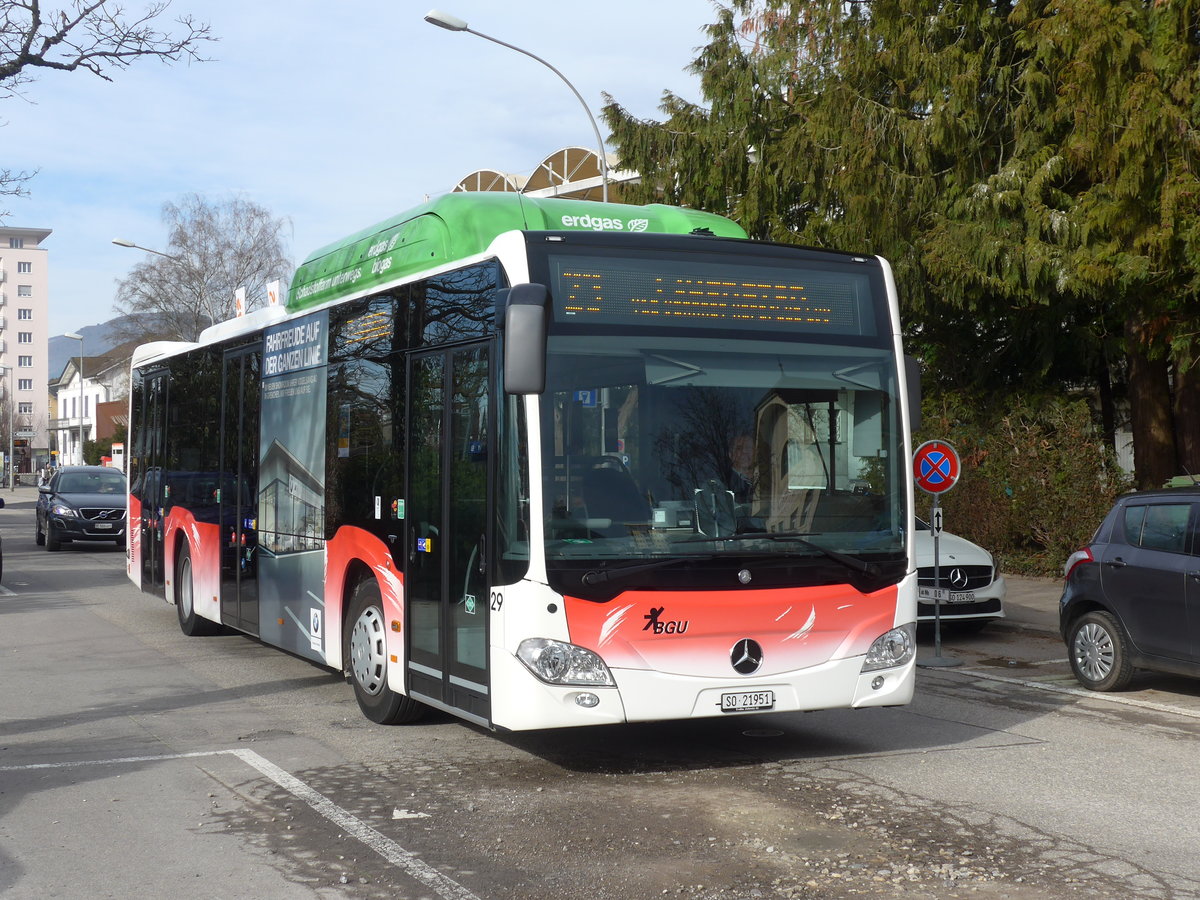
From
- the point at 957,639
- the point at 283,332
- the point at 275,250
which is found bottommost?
the point at 957,639

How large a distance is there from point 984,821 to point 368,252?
607 centimetres

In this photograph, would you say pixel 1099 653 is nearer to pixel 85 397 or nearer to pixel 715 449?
pixel 715 449

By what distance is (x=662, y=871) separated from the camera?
18.9 feet

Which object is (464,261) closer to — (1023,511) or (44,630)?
(44,630)

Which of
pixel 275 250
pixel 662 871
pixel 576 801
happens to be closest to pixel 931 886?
pixel 662 871

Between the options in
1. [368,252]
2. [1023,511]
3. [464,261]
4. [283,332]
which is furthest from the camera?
[1023,511]

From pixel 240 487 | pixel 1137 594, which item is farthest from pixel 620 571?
pixel 240 487

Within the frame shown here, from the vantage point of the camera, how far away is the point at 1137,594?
10.3 meters

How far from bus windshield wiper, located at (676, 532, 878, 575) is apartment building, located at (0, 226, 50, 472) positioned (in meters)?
147

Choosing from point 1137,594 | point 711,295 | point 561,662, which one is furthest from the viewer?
point 1137,594

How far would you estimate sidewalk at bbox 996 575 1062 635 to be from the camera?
15484 mm

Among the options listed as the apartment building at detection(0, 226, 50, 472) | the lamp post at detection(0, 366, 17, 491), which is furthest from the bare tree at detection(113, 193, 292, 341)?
the apartment building at detection(0, 226, 50, 472)

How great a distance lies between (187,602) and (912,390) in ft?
29.5

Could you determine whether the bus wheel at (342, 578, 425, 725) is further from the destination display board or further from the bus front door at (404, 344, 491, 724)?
the destination display board
